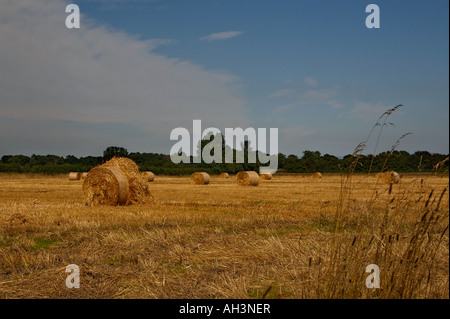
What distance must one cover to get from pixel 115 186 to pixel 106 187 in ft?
1.31

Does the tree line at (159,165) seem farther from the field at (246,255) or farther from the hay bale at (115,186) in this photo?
the field at (246,255)

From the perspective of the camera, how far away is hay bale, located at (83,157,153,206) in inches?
672

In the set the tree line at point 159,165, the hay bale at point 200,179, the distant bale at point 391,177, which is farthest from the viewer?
the tree line at point 159,165

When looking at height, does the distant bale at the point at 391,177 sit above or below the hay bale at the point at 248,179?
above

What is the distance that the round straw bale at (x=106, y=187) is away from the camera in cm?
1705

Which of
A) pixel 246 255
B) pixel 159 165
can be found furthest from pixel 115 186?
pixel 159 165

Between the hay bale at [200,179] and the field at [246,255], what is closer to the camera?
the field at [246,255]

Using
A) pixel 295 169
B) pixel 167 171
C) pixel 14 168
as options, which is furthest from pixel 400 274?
pixel 295 169

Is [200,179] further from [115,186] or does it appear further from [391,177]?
[391,177]

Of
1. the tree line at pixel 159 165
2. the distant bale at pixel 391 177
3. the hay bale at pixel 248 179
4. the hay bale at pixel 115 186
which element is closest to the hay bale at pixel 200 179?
the hay bale at pixel 248 179

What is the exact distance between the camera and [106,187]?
17141 millimetres

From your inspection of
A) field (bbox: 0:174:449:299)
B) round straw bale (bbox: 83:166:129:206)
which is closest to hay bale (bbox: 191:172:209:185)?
round straw bale (bbox: 83:166:129:206)

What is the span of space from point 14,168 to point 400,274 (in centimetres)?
4847
